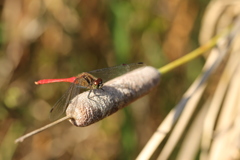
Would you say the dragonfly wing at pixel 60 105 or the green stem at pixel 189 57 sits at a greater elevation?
the green stem at pixel 189 57

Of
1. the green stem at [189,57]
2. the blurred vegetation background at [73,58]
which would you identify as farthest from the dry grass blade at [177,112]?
the blurred vegetation background at [73,58]

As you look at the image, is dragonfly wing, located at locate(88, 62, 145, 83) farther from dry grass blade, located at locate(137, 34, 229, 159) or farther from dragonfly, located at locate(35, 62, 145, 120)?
dry grass blade, located at locate(137, 34, 229, 159)

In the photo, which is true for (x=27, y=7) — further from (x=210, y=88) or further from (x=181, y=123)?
(x=210, y=88)

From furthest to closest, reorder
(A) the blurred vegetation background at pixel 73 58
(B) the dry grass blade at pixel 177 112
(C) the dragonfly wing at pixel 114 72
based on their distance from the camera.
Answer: (A) the blurred vegetation background at pixel 73 58 < (C) the dragonfly wing at pixel 114 72 < (B) the dry grass blade at pixel 177 112

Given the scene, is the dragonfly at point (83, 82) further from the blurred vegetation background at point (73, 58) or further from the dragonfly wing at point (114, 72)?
the blurred vegetation background at point (73, 58)

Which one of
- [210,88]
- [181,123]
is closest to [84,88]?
[181,123]

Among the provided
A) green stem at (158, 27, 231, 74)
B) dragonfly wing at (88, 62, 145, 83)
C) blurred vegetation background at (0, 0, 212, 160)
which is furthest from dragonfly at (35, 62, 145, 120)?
blurred vegetation background at (0, 0, 212, 160)
